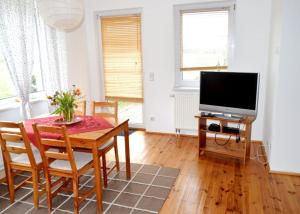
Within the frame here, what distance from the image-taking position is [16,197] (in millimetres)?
2811

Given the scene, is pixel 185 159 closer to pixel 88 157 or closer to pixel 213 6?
pixel 88 157

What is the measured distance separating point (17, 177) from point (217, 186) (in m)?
2.52

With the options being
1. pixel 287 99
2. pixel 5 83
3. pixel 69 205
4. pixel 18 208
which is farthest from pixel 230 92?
pixel 5 83

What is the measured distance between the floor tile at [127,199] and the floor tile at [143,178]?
13.0 inches

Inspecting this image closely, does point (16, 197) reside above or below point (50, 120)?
below

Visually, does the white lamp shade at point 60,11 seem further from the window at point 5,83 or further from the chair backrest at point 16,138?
→ the window at point 5,83

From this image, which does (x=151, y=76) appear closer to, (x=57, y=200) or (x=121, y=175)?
(x=121, y=175)

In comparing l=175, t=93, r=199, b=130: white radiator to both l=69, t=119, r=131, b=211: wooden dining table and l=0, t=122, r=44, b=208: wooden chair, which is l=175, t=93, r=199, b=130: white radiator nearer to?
l=69, t=119, r=131, b=211: wooden dining table

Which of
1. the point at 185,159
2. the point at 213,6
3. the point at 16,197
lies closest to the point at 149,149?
the point at 185,159

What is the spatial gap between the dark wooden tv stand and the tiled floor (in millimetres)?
782

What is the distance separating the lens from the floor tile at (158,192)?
278cm

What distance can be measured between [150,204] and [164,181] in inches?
20.0

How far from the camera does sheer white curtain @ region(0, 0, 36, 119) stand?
3375 millimetres

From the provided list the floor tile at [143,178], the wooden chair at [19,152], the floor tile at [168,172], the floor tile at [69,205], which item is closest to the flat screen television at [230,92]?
the floor tile at [168,172]
